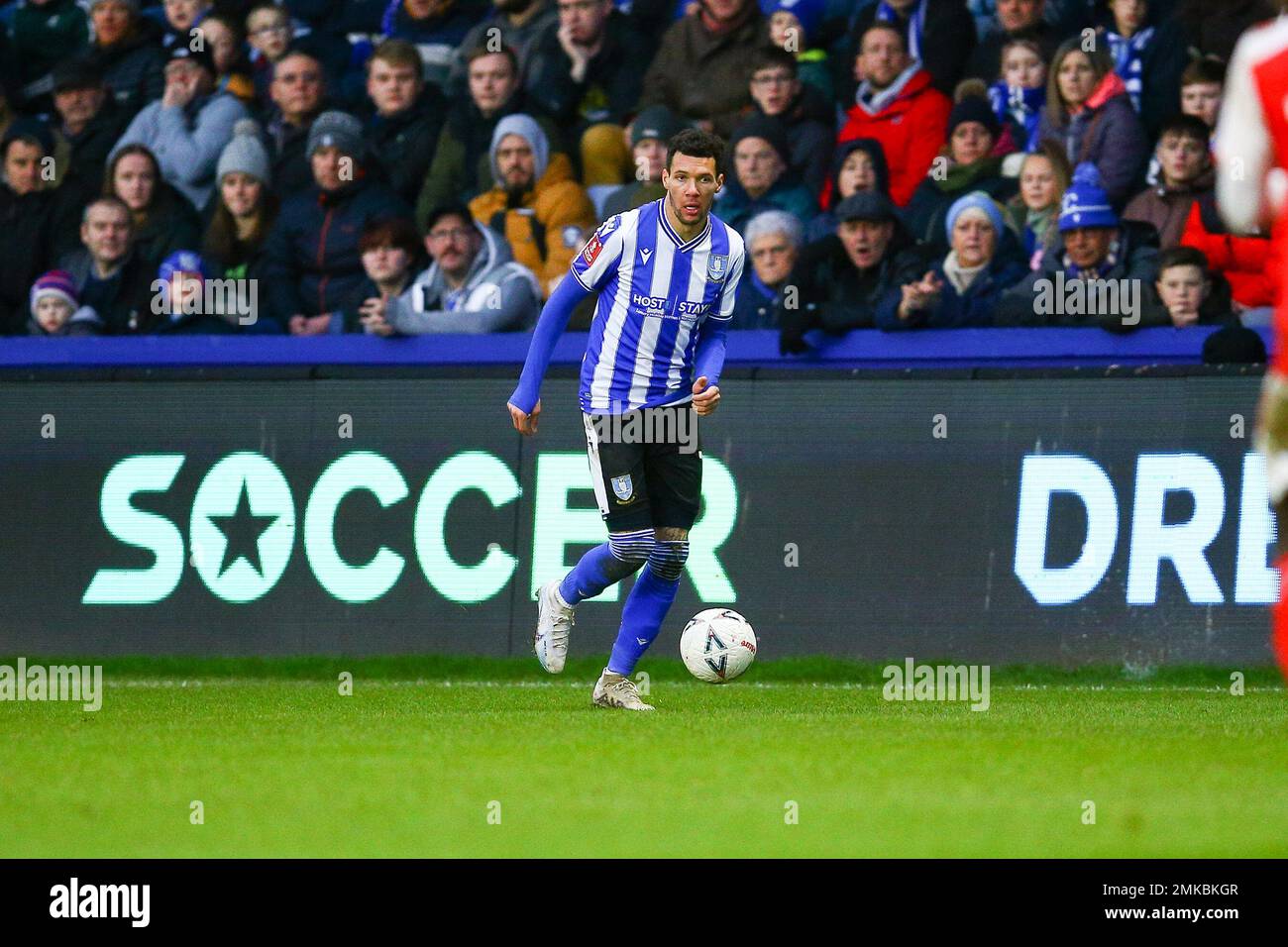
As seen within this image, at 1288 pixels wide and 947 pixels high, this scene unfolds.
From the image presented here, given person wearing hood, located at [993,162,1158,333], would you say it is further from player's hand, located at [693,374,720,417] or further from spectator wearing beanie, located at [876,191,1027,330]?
player's hand, located at [693,374,720,417]

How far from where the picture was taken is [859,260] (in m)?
12.9

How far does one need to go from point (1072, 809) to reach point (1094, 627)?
533cm

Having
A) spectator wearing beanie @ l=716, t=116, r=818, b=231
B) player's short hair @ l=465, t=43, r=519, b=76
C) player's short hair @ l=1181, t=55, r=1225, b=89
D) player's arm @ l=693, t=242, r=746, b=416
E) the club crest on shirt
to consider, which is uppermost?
player's short hair @ l=465, t=43, r=519, b=76

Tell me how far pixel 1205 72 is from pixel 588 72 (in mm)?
4299

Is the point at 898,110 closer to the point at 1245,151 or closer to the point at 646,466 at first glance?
the point at 646,466

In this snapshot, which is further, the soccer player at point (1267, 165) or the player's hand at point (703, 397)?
the player's hand at point (703, 397)

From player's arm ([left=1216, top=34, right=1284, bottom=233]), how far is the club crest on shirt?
517cm

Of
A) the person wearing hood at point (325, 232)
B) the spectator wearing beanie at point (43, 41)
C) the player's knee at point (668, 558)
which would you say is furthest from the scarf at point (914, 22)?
the spectator wearing beanie at point (43, 41)

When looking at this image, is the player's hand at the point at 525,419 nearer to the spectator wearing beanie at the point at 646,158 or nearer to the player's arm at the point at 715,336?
the player's arm at the point at 715,336

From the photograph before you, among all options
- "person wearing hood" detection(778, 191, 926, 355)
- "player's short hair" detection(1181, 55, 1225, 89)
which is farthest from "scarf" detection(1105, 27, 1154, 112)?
"person wearing hood" detection(778, 191, 926, 355)

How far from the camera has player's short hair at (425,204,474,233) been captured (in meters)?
13.9

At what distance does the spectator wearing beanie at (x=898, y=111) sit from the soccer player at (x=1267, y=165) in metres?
9.07

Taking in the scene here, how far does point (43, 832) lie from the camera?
593cm

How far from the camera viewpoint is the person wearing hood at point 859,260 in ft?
41.6
